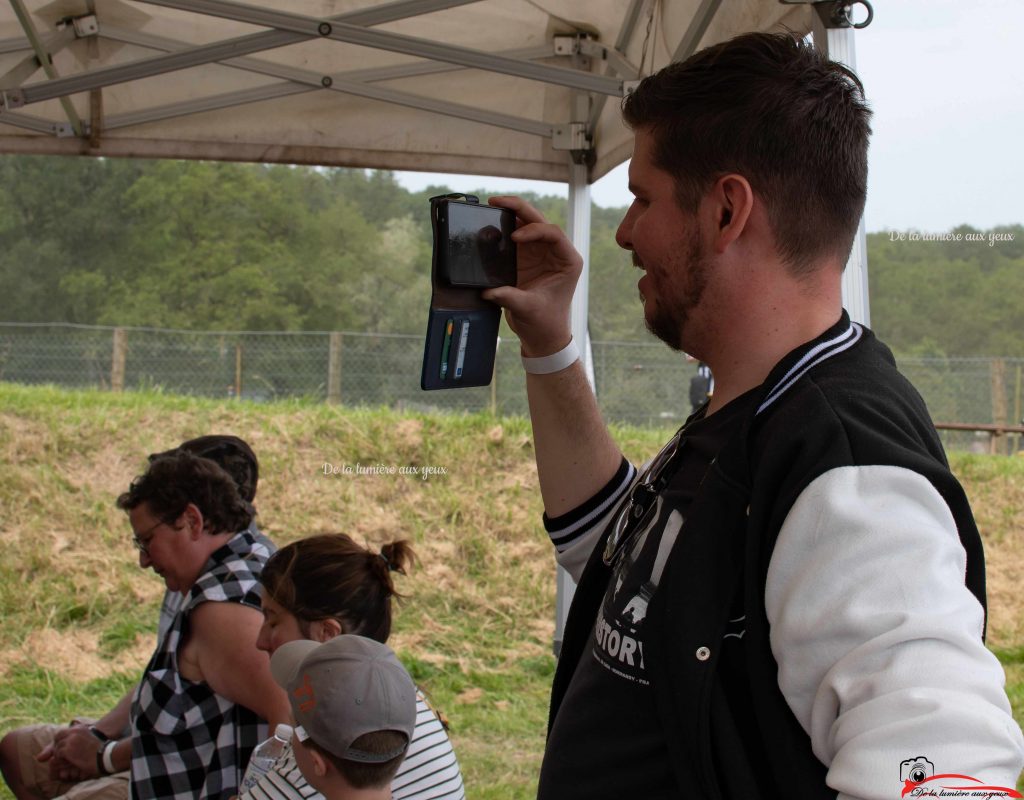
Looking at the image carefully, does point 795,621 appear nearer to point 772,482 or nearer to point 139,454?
point 772,482

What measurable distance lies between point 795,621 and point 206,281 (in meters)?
24.1

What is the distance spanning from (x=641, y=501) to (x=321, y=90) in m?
3.20

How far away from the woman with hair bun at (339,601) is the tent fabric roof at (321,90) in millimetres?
1919

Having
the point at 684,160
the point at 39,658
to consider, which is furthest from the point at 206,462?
the point at 39,658

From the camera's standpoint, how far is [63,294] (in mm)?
22938

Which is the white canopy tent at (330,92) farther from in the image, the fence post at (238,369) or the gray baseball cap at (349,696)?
the fence post at (238,369)

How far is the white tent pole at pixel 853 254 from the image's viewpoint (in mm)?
2135

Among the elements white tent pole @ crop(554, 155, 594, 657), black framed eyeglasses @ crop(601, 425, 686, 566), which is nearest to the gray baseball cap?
black framed eyeglasses @ crop(601, 425, 686, 566)

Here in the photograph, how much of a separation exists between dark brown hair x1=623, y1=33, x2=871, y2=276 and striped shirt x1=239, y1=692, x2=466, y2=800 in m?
1.28

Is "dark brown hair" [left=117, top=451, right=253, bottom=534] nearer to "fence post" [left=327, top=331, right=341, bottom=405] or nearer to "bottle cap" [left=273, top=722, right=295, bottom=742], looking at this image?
"bottle cap" [left=273, top=722, right=295, bottom=742]

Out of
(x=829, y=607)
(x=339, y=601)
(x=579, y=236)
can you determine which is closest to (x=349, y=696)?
(x=339, y=601)

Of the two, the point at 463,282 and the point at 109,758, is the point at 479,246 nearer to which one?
the point at 463,282

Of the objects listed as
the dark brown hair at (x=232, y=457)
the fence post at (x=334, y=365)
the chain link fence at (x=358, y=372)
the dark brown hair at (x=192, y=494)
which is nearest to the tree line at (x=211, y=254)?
the chain link fence at (x=358, y=372)

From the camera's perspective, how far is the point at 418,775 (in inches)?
75.2
